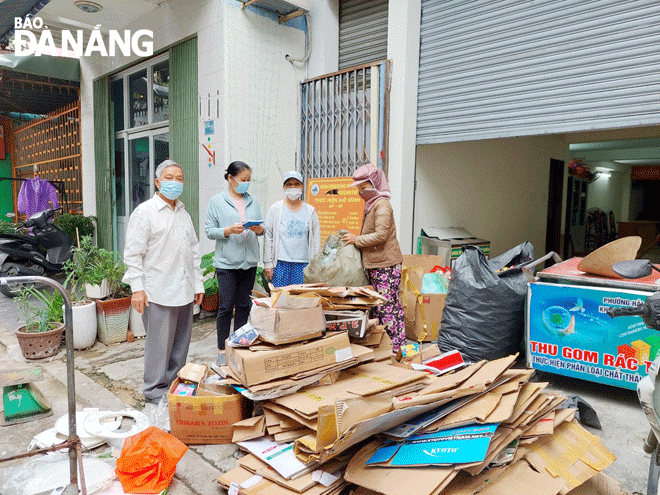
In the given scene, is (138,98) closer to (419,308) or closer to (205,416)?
(419,308)

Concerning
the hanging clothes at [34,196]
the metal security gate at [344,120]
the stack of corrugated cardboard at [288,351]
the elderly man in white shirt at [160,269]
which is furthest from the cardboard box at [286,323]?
the hanging clothes at [34,196]

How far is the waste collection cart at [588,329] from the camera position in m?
2.74

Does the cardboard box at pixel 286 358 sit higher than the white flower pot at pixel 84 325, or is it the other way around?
the cardboard box at pixel 286 358

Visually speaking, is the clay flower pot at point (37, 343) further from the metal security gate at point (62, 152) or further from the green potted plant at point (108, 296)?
the metal security gate at point (62, 152)

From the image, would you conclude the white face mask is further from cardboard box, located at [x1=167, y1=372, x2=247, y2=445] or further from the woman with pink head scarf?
cardboard box, located at [x1=167, y1=372, x2=247, y2=445]

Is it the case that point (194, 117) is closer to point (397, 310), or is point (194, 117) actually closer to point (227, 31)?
point (227, 31)

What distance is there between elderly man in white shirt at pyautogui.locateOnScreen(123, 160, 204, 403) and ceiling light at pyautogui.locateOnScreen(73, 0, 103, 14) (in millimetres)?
3885

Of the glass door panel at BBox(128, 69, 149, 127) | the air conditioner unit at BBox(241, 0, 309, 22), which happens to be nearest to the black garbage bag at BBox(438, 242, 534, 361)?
the air conditioner unit at BBox(241, 0, 309, 22)

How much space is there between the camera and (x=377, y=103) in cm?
480

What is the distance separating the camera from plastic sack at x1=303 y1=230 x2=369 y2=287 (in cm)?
335

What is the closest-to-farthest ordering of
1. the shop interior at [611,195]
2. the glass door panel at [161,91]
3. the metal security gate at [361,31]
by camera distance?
1. the metal security gate at [361,31]
2. the glass door panel at [161,91]
3. the shop interior at [611,195]

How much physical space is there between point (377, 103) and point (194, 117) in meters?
2.23

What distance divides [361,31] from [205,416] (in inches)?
187

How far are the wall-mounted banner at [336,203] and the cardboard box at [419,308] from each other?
3.23 feet
